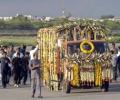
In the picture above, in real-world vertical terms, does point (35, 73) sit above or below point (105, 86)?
above

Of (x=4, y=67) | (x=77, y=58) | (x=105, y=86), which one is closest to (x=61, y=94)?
(x=77, y=58)

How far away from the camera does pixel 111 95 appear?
24.3m

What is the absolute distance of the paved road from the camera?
2326cm

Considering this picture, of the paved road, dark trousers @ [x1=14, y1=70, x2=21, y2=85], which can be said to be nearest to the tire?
the paved road

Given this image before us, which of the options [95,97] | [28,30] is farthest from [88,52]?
[28,30]

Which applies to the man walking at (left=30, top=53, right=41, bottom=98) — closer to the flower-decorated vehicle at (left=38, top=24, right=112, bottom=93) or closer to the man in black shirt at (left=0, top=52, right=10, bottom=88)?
the flower-decorated vehicle at (left=38, top=24, right=112, bottom=93)

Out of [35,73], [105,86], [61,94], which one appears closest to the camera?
[35,73]

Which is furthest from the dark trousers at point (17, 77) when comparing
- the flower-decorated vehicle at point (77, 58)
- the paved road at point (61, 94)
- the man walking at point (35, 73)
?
the man walking at point (35, 73)

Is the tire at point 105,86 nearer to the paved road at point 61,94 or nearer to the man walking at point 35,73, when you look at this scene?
the paved road at point 61,94

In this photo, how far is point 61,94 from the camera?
81.1 feet

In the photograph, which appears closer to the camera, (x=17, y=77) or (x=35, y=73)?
(x=35, y=73)

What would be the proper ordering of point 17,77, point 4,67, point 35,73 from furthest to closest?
point 17,77
point 4,67
point 35,73

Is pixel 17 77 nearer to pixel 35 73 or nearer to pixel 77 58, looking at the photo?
pixel 77 58

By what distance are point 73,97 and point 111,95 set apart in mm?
1537
